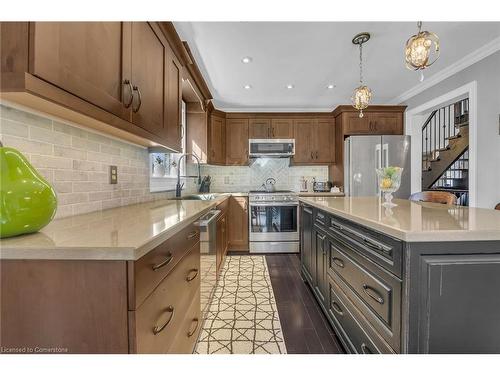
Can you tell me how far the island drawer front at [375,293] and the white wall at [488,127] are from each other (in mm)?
2287

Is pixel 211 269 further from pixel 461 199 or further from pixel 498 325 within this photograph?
pixel 461 199

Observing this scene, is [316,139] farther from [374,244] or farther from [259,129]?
[374,244]

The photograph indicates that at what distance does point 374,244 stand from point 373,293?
23 cm

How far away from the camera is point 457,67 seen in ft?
9.42

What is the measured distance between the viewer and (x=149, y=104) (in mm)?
1502

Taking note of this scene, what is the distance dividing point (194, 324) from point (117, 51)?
1549 mm

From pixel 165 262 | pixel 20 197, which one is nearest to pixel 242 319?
pixel 165 262

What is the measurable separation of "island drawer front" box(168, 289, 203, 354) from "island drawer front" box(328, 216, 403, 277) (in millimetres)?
972

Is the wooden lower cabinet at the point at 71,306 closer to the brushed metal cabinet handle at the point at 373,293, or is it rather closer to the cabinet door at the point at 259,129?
the brushed metal cabinet handle at the point at 373,293

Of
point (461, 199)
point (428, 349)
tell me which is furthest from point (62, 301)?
point (461, 199)

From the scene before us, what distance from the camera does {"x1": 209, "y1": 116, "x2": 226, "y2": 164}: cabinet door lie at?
392 centimetres

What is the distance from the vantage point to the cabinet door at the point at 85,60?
2.45 ft

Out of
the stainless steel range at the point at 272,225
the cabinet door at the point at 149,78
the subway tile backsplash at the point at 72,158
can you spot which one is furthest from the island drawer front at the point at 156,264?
the stainless steel range at the point at 272,225

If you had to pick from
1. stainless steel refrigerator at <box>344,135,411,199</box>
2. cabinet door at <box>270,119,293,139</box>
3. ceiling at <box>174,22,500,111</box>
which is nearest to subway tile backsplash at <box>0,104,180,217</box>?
ceiling at <box>174,22,500,111</box>
